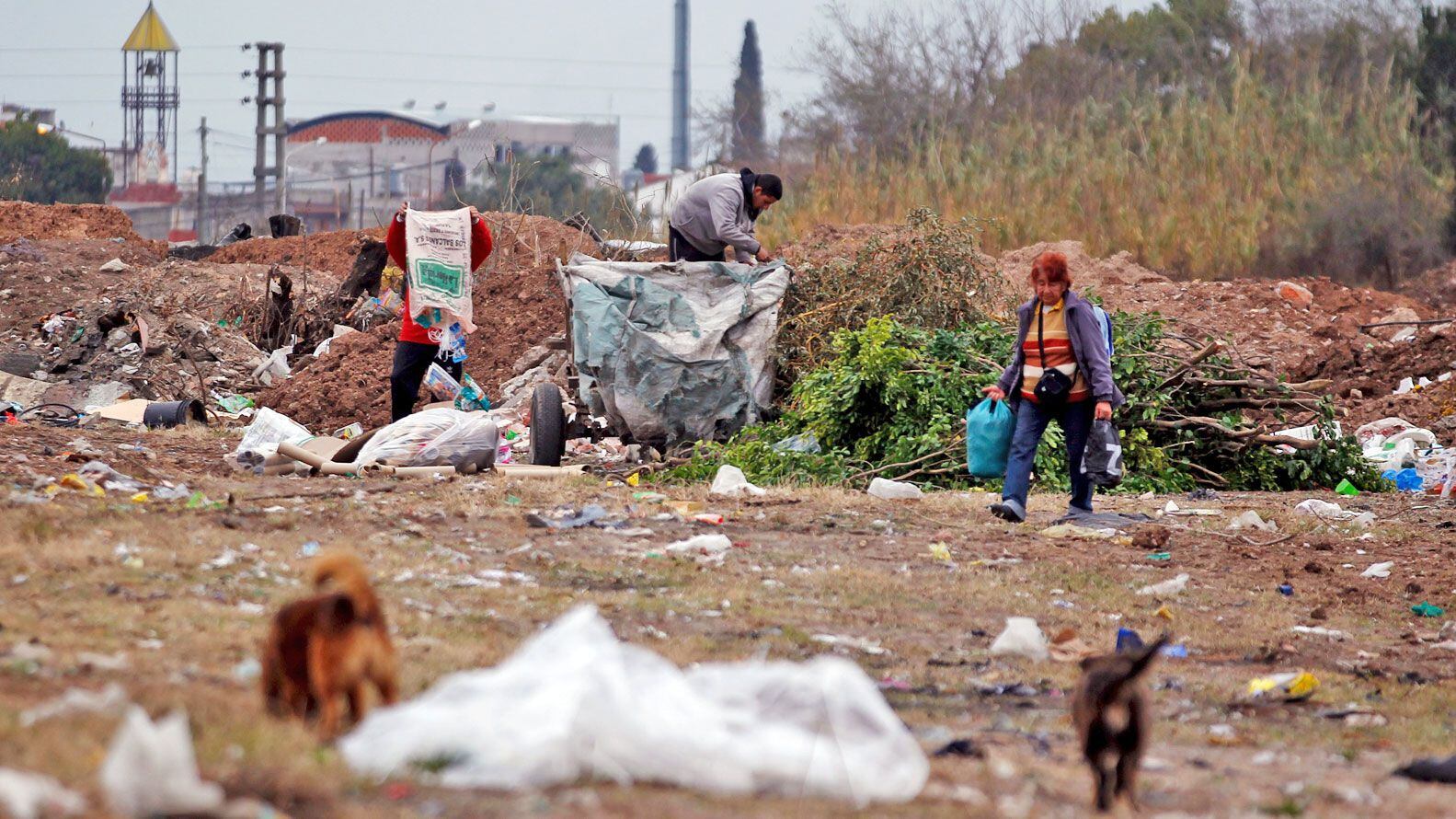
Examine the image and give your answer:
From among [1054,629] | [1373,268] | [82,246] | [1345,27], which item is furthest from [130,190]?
[1054,629]

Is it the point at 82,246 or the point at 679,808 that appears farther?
the point at 82,246

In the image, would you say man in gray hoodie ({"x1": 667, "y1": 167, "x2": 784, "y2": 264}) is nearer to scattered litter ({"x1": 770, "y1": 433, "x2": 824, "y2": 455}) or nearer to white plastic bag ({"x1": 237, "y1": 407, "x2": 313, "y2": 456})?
scattered litter ({"x1": 770, "y1": 433, "x2": 824, "y2": 455})

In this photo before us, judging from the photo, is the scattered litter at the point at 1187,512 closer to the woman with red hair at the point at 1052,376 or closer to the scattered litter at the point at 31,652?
the woman with red hair at the point at 1052,376

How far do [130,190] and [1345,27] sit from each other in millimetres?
51624

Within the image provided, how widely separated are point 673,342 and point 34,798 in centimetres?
778

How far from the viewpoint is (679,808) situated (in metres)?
2.72

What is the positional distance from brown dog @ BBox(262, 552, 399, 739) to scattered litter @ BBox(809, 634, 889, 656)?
85.9 inches

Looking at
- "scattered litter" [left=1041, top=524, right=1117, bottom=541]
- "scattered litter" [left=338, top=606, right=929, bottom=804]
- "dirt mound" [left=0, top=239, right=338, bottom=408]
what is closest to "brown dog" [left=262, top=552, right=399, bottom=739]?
"scattered litter" [left=338, top=606, right=929, bottom=804]

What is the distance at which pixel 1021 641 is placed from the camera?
16.9 feet

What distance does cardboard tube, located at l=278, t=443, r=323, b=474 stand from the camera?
8.73 metres

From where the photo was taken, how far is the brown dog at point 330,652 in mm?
2941

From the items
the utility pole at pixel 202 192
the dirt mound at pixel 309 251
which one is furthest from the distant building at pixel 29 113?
the dirt mound at pixel 309 251

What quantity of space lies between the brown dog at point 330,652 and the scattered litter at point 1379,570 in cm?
523

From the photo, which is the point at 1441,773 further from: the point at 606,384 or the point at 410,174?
the point at 410,174
